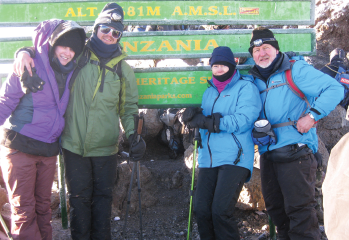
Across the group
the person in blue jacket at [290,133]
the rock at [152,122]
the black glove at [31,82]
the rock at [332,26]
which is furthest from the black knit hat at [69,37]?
the rock at [332,26]

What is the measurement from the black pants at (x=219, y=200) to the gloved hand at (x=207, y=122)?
51 cm

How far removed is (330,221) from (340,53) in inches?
254

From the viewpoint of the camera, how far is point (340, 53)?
7137 millimetres

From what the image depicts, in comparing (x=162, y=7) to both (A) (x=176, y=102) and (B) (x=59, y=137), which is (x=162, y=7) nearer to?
(A) (x=176, y=102)

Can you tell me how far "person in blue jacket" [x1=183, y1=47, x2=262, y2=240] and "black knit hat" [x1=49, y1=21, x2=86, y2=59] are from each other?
1.64m

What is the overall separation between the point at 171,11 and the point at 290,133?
269 cm

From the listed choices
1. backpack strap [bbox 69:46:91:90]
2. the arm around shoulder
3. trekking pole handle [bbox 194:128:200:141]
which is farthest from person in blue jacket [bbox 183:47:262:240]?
backpack strap [bbox 69:46:91:90]

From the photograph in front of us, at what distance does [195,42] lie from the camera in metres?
5.02

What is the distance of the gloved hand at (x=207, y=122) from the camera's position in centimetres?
391

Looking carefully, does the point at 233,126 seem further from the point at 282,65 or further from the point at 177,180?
the point at 177,180

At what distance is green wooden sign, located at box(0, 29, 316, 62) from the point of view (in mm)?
4996

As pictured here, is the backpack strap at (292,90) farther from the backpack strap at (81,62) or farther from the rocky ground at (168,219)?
the backpack strap at (81,62)

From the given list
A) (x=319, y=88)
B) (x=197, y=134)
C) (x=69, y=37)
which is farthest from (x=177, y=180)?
(x=69, y=37)

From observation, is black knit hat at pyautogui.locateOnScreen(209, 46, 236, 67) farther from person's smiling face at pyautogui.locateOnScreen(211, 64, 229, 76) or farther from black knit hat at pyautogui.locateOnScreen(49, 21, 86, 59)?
black knit hat at pyautogui.locateOnScreen(49, 21, 86, 59)
